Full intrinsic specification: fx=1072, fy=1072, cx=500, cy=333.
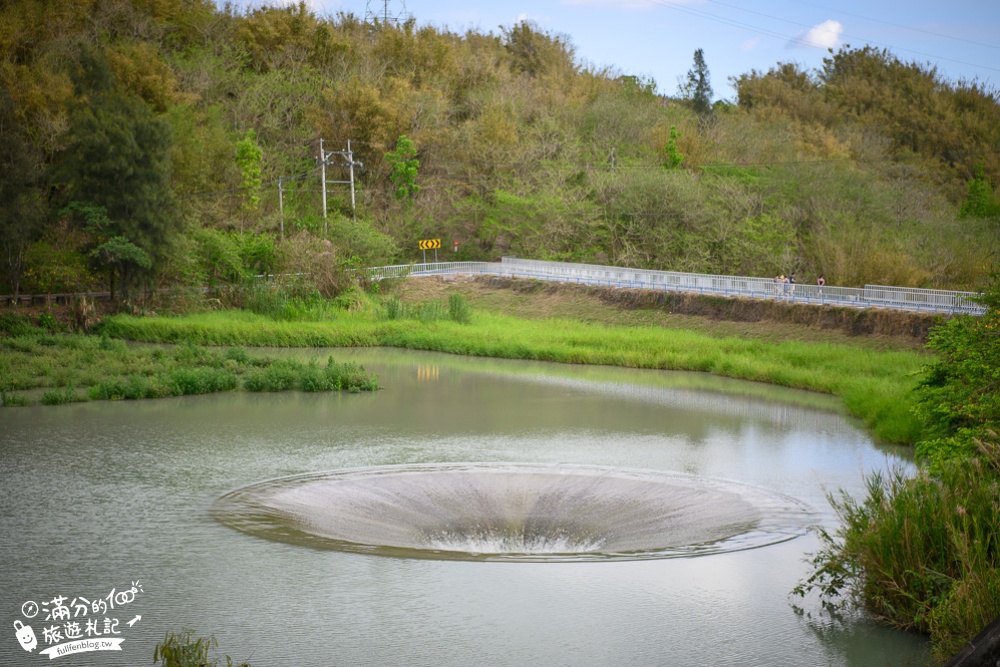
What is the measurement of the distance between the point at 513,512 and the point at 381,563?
350 cm

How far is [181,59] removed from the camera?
61062 millimetres

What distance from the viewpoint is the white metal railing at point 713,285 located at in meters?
35.4

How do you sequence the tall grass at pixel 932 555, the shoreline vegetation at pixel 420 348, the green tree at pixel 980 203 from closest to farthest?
the tall grass at pixel 932 555 < the shoreline vegetation at pixel 420 348 < the green tree at pixel 980 203

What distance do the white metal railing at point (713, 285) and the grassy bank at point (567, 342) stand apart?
8.02 ft

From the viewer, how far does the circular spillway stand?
15547mm

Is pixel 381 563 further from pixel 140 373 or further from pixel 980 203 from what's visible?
pixel 980 203

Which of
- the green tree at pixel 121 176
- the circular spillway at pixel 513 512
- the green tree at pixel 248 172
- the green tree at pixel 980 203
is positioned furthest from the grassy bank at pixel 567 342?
the green tree at pixel 980 203

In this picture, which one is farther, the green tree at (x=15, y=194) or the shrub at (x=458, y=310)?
the shrub at (x=458, y=310)

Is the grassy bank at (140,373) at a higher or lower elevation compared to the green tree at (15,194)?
lower

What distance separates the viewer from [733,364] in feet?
113

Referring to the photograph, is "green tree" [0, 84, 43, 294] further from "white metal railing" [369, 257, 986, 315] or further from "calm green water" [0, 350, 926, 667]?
"calm green water" [0, 350, 926, 667]

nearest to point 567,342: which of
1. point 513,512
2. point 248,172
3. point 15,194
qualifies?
point 15,194

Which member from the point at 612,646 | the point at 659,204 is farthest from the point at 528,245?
the point at 612,646

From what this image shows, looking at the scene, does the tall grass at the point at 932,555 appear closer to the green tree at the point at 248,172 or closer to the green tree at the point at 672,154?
the green tree at the point at 248,172
